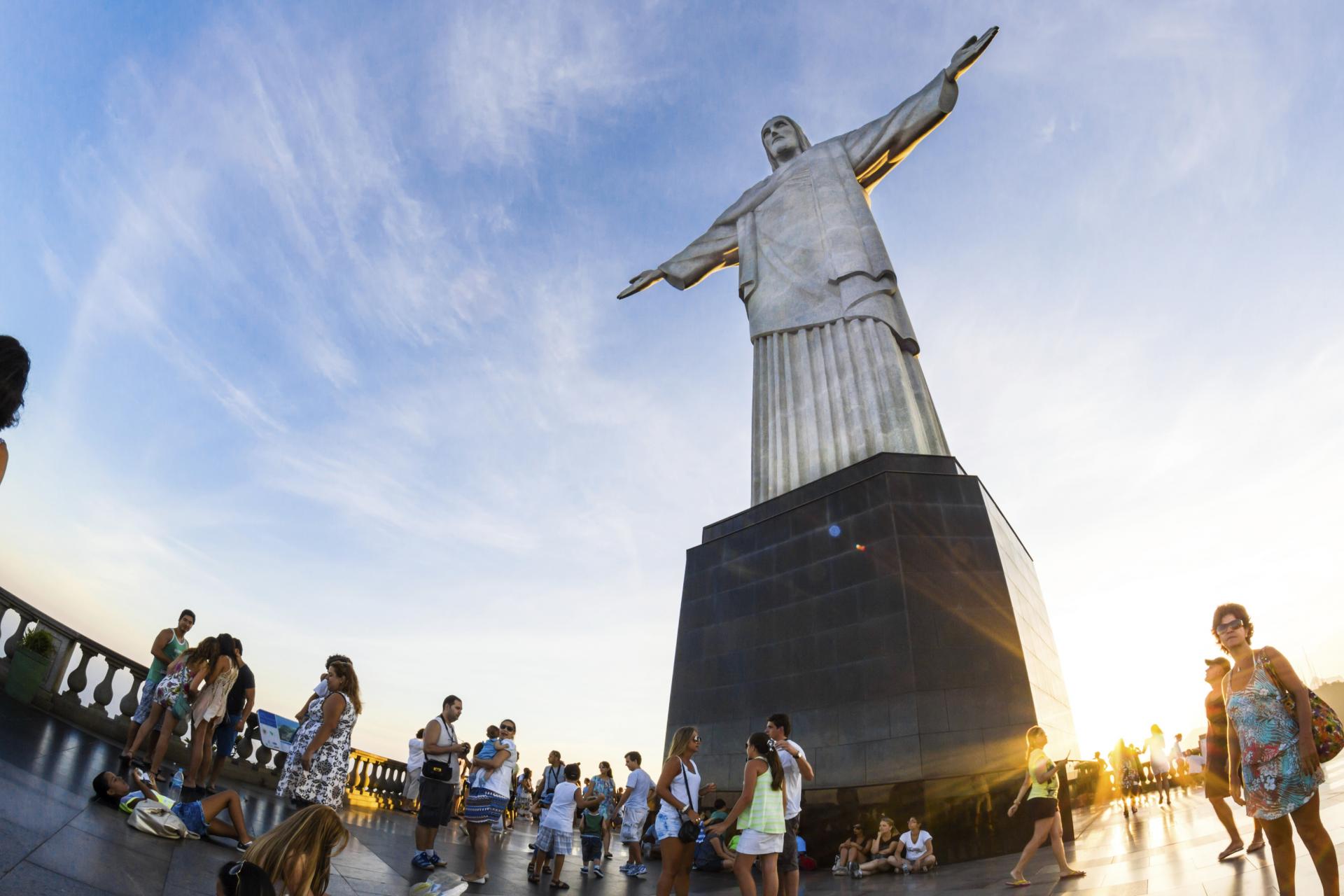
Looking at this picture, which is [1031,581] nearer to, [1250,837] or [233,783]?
[1250,837]

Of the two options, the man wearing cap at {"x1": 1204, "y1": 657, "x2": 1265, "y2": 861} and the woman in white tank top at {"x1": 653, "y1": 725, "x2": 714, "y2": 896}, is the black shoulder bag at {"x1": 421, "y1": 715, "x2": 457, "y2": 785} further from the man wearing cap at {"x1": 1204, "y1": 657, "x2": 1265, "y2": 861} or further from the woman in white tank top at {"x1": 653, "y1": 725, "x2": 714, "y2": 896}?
the man wearing cap at {"x1": 1204, "y1": 657, "x2": 1265, "y2": 861}

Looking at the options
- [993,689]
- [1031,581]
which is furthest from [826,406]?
Result: [993,689]

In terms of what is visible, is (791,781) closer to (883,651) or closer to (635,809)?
(635,809)

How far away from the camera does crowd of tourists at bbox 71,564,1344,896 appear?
147 inches

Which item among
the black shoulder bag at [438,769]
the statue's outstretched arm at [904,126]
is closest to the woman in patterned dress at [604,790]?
the black shoulder bag at [438,769]

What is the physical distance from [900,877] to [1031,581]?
20.7 feet

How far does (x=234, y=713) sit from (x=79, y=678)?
12.0ft

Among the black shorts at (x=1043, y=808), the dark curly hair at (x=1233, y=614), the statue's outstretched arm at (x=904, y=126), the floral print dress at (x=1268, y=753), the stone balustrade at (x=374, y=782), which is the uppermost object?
the statue's outstretched arm at (x=904, y=126)

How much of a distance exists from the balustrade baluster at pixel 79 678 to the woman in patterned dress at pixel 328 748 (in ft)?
19.8

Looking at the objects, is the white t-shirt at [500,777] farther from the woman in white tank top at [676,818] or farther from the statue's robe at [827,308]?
the statue's robe at [827,308]

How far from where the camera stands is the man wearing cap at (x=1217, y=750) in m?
5.81

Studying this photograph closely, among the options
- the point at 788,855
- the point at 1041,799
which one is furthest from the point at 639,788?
the point at 1041,799

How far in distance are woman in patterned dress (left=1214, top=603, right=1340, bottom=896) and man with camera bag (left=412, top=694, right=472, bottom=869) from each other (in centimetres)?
605

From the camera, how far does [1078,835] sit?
28.5 ft
